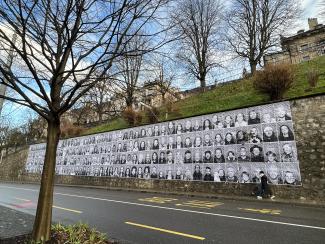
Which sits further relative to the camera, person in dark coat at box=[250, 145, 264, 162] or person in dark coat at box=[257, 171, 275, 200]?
person in dark coat at box=[250, 145, 264, 162]

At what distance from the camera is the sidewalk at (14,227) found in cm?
523

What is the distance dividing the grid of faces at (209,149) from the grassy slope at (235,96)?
2051 mm

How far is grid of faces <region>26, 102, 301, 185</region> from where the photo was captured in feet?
46.0

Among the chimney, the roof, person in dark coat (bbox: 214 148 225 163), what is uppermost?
the chimney

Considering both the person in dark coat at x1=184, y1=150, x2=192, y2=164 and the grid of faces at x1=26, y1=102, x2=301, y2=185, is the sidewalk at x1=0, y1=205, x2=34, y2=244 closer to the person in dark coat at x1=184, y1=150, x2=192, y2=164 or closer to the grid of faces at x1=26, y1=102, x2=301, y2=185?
the grid of faces at x1=26, y1=102, x2=301, y2=185

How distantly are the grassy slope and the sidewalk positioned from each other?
513 inches

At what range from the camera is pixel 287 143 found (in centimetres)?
1376

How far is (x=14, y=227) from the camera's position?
268 inches

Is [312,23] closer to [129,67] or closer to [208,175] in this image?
[208,175]

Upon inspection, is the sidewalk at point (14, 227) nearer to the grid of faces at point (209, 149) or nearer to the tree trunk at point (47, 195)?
the tree trunk at point (47, 195)

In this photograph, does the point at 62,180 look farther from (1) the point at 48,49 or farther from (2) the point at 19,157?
(1) the point at 48,49

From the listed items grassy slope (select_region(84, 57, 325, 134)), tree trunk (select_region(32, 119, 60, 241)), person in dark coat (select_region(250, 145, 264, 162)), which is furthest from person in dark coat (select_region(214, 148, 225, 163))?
tree trunk (select_region(32, 119, 60, 241))

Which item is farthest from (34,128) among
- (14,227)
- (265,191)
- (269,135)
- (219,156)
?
(14,227)

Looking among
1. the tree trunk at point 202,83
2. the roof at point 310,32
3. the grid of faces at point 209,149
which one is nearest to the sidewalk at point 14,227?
the grid of faces at point 209,149
